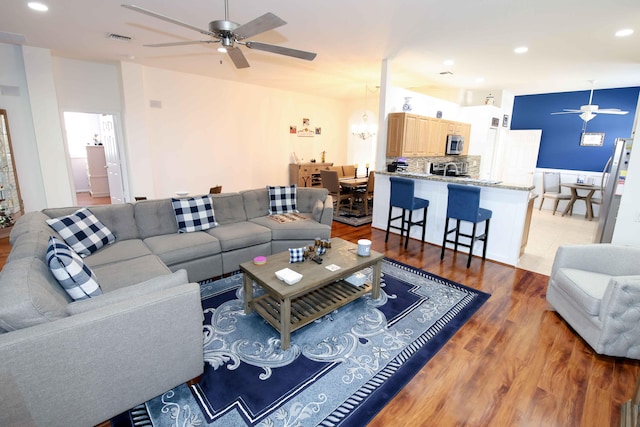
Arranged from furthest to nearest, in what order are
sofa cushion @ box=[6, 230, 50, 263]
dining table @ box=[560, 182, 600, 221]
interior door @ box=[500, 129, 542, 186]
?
interior door @ box=[500, 129, 542, 186], dining table @ box=[560, 182, 600, 221], sofa cushion @ box=[6, 230, 50, 263]

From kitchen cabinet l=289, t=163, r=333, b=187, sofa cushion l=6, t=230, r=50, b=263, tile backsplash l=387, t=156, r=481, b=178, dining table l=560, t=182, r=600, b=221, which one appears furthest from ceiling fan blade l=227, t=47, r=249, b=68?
dining table l=560, t=182, r=600, b=221

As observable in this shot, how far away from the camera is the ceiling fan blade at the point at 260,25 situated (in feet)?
6.87

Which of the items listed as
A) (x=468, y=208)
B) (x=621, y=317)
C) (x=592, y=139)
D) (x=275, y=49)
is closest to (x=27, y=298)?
(x=275, y=49)

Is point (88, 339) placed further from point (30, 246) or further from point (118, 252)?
point (118, 252)

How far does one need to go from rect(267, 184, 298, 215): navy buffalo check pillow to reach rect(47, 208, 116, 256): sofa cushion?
6.35 feet

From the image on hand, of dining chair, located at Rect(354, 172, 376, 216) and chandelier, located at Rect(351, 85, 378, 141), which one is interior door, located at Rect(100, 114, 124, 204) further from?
chandelier, located at Rect(351, 85, 378, 141)

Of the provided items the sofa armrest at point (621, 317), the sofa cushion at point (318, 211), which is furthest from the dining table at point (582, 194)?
the sofa cushion at point (318, 211)

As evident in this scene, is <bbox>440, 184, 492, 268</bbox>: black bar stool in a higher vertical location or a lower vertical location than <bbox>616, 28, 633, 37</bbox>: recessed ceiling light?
lower

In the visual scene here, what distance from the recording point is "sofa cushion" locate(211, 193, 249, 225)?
3.81 m

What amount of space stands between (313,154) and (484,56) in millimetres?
5208

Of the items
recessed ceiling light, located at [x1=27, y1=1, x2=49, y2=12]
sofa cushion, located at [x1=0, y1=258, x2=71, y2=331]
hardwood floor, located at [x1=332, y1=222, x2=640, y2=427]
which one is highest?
recessed ceiling light, located at [x1=27, y1=1, x2=49, y2=12]

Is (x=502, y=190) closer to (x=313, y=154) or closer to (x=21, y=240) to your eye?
(x=21, y=240)

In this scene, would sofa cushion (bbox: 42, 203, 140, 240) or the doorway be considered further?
the doorway

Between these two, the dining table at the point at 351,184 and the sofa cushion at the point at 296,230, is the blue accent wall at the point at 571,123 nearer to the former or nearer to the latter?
the dining table at the point at 351,184
